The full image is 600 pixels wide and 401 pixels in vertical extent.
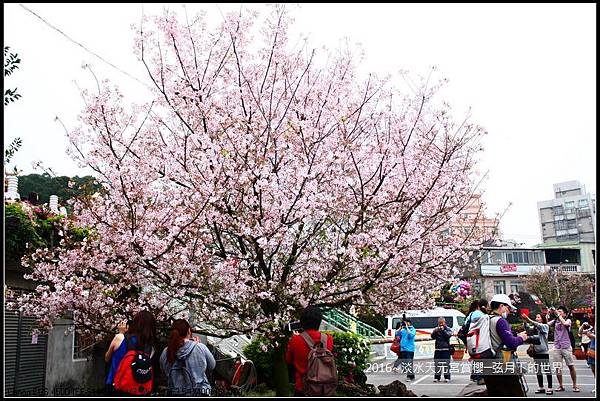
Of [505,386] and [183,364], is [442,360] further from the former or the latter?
[183,364]

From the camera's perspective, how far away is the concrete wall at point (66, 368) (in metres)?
9.35

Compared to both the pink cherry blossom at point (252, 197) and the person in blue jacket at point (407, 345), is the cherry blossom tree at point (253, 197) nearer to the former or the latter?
the pink cherry blossom at point (252, 197)

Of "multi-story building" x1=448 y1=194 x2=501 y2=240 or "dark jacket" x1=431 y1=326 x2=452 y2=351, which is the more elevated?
"multi-story building" x1=448 y1=194 x2=501 y2=240

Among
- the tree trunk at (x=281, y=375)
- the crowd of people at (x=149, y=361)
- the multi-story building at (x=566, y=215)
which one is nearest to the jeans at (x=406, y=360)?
the tree trunk at (x=281, y=375)

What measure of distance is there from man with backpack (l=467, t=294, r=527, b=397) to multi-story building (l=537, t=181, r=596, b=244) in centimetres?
6540

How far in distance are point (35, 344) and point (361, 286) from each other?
543cm

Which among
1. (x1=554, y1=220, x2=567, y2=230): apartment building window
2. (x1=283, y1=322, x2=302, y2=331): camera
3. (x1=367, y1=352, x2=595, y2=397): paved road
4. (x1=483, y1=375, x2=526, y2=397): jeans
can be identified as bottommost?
(x1=367, y1=352, x2=595, y2=397): paved road

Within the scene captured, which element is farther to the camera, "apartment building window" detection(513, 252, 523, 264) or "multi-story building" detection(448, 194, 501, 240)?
"apartment building window" detection(513, 252, 523, 264)

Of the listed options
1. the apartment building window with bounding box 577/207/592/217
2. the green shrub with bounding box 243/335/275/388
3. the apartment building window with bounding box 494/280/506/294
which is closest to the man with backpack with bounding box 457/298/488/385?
the green shrub with bounding box 243/335/275/388

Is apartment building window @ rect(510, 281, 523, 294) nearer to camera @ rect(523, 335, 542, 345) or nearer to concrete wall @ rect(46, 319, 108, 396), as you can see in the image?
camera @ rect(523, 335, 542, 345)

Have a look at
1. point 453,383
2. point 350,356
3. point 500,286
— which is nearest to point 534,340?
point 350,356

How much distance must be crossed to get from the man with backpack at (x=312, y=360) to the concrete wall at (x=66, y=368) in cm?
577

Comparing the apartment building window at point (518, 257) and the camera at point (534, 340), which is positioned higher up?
the apartment building window at point (518, 257)

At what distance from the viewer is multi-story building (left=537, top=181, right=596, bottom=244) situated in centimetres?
6731
